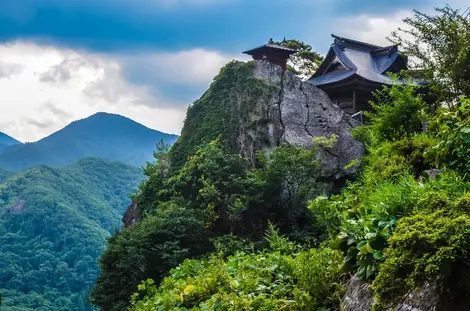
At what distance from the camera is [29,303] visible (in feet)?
127

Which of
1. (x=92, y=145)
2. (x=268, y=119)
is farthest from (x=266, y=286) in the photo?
(x=92, y=145)

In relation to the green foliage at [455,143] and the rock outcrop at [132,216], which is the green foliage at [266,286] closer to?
the green foliage at [455,143]

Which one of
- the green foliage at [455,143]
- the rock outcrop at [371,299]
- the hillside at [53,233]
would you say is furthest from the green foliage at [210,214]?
the hillside at [53,233]

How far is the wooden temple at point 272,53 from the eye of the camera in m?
20.6

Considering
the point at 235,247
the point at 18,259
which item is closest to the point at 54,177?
the point at 18,259

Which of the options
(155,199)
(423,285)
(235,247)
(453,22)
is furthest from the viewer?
(155,199)

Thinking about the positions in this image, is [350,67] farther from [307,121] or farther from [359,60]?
[307,121]

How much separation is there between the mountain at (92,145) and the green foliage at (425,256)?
9005cm

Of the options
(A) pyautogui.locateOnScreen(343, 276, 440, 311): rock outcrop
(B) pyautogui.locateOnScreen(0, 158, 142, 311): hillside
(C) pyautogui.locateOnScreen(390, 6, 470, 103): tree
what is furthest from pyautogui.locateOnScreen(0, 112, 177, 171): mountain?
(A) pyautogui.locateOnScreen(343, 276, 440, 311): rock outcrop

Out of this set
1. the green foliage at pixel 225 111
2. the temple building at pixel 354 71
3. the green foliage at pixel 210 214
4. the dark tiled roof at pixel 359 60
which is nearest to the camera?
the green foliage at pixel 210 214

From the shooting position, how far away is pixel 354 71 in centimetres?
1961

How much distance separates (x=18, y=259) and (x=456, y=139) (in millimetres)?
46599

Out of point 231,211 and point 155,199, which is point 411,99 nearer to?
point 231,211

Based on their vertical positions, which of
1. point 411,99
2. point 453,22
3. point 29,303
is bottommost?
point 29,303
